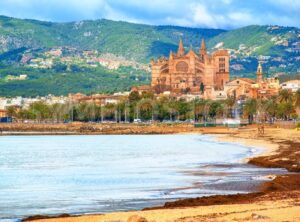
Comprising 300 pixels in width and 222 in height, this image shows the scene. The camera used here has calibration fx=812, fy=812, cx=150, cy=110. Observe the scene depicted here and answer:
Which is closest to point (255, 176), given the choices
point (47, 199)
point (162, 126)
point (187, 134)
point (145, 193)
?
point (145, 193)

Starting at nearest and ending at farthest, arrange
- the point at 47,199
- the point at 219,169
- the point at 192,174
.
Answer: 1. the point at 47,199
2. the point at 192,174
3. the point at 219,169

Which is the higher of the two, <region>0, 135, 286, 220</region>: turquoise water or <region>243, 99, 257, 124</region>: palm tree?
<region>243, 99, 257, 124</region>: palm tree

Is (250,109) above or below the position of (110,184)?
above

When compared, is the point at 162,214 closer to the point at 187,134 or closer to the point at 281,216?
the point at 281,216

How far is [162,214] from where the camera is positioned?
28172 millimetres

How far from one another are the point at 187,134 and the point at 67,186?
115548 mm

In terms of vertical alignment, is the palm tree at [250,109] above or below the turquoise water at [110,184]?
above

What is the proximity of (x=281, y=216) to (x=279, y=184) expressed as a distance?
12490mm

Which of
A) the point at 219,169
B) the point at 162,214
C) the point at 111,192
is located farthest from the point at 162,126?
the point at 162,214

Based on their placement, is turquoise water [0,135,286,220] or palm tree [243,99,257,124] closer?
turquoise water [0,135,286,220]

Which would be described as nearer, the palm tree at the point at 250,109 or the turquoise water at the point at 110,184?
the turquoise water at the point at 110,184

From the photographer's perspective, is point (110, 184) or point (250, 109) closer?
point (110, 184)

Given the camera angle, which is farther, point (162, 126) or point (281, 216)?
point (162, 126)

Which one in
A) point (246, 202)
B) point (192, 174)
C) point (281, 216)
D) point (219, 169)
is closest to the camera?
point (281, 216)
